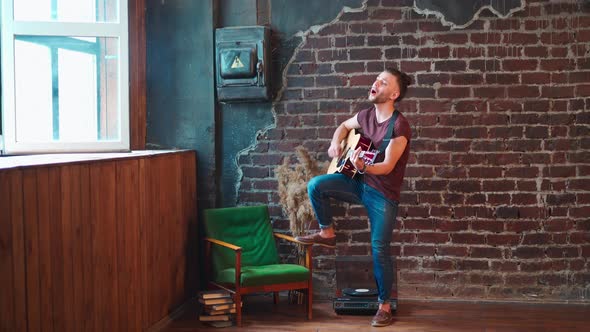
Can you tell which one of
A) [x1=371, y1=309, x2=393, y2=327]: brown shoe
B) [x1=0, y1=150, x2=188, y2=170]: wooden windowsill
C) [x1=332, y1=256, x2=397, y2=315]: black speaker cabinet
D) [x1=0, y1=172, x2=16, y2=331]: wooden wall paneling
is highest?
[x1=0, y1=150, x2=188, y2=170]: wooden windowsill

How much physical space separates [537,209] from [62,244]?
3596mm

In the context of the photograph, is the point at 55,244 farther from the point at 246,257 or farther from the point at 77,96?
the point at 246,257

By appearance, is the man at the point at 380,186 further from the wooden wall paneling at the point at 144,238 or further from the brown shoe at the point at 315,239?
the wooden wall paneling at the point at 144,238

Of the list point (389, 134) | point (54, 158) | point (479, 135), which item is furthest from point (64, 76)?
point (479, 135)

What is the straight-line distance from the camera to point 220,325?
4.94m

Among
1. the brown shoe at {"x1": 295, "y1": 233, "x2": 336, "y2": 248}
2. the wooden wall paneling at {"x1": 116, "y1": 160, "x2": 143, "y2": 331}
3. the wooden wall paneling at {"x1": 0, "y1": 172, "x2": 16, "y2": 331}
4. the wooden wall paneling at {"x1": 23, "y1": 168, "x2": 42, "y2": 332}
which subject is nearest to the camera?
the wooden wall paneling at {"x1": 0, "y1": 172, "x2": 16, "y2": 331}

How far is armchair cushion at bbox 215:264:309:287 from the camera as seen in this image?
16.2 feet

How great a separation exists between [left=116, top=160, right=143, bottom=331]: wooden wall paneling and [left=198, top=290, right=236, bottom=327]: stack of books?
58cm

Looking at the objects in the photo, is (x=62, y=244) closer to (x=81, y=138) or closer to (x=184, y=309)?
(x=81, y=138)

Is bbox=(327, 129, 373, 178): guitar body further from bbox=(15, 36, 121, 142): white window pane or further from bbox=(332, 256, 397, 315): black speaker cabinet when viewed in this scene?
bbox=(15, 36, 121, 142): white window pane

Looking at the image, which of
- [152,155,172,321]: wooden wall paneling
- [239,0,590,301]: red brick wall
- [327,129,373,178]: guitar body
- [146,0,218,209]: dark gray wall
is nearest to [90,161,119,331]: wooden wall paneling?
[152,155,172,321]: wooden wall paneling

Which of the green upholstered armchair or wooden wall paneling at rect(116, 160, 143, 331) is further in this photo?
the green upholstered armchair

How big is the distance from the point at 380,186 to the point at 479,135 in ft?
3.99

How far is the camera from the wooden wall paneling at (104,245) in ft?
12.7
